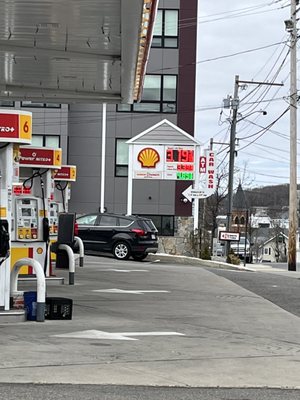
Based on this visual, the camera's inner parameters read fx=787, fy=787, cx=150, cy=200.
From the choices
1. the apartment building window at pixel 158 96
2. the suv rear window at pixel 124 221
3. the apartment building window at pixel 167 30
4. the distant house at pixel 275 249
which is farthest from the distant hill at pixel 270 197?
the suv rear window at pixel 124 221

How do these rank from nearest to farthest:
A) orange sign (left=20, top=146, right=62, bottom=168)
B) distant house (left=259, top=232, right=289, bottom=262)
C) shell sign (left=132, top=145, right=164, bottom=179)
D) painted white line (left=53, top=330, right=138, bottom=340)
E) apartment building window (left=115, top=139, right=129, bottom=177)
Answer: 1. painted white line (left=53, top=330, right=138, bottom=340)
2. orange sign (left=20, top=146, right=62, bottom=168)
3. shell sign (left=132, top=145, right=164, bottom=179)
4. apartment building window (left=115, top=139, right=129, bottom=177)
5. distant house (left=259, top=232, right=289, bottom=262)

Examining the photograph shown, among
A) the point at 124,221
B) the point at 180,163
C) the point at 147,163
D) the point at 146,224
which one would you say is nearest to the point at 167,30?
the point at 180,163

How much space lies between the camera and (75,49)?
16922mm

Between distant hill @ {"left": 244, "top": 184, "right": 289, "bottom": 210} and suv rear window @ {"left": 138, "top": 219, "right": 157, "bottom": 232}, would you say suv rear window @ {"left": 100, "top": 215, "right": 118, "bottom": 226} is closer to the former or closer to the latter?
suv rear window @ {"left": 138, "top": 219, "right": 157, "bottom": 232}

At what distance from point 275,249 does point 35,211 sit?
91239mm

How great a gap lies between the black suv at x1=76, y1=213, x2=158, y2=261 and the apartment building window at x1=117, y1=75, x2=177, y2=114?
10.5 meters

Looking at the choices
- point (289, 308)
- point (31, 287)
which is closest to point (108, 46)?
point (31, 287)

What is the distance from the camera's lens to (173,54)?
3912 centimetres

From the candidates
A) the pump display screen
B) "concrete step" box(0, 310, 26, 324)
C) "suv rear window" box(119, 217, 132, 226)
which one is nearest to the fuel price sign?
"suv rear window" box(119, 217, 132, 226)

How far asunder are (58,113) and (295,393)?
3184 centimetres

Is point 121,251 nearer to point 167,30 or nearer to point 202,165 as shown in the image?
point 202,165

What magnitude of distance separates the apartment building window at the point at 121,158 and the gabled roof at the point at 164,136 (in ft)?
15.5

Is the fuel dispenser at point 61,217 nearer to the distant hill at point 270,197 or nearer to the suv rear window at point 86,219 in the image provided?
the suv rear window at point 86,219

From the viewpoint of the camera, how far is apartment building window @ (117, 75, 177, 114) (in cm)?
3912
